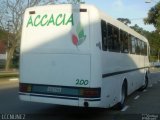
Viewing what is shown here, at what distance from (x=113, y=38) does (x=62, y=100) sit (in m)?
2.83

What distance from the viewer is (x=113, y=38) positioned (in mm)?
12367

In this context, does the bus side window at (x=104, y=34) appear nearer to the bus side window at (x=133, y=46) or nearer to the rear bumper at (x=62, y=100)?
the rear bumper at (x=62, y=100)

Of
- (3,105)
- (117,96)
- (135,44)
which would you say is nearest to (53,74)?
(117,96)

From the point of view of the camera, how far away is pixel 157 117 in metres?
11.7

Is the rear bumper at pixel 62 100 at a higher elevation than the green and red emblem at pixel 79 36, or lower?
lower

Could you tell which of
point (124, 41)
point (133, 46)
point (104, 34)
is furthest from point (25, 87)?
point (133, 46)

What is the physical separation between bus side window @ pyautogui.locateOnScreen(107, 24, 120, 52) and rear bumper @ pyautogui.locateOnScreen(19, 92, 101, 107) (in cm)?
199

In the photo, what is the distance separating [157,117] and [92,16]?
359cm

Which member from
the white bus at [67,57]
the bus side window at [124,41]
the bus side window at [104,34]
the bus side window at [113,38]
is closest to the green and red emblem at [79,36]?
the white bus at [67,57]

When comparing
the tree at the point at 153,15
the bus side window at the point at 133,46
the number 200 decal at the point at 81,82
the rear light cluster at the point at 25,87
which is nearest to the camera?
the number 200 decal at the point at 81,82

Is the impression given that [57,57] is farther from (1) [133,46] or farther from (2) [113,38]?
(1) [133,46]

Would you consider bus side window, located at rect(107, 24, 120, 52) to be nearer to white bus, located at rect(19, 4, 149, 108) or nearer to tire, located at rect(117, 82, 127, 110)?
white bus, located at rect(19, 4, 149, 108)

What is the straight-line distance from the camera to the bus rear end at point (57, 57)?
34.9 ft

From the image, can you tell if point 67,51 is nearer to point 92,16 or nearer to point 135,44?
point 92,16
